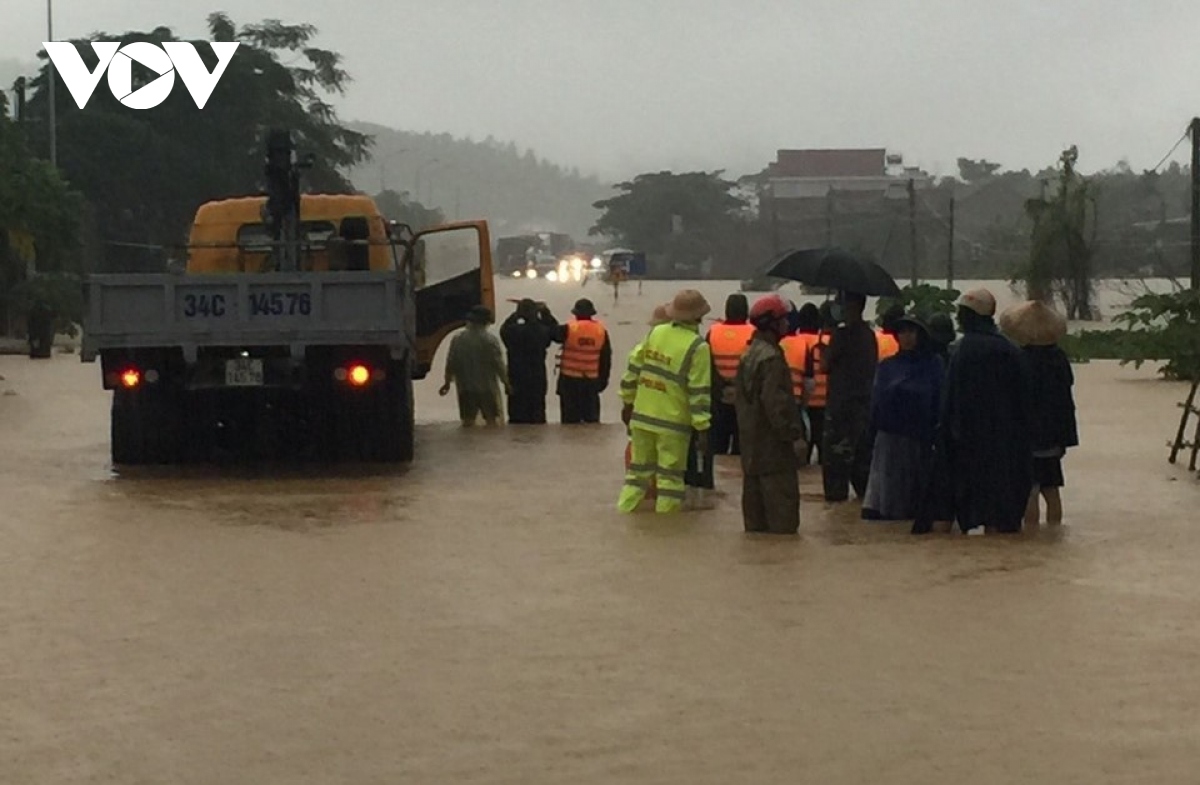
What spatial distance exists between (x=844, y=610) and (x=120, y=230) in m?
67.6

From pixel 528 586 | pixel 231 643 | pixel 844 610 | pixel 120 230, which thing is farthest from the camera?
pixel 120 230

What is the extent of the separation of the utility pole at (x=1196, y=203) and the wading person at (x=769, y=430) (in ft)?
77.7

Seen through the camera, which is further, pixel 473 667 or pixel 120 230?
pixel 120 230

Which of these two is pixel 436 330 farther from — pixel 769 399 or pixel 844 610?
pixel 844 610

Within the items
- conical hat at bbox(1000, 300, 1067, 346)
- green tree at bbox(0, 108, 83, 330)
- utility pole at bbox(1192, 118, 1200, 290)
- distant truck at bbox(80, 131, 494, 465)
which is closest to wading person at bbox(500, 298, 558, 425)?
distant truck at bbox(80, 131, 494, 465)

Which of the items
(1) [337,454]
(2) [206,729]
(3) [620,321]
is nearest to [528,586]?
(2) [206,729]

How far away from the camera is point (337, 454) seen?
778 inches

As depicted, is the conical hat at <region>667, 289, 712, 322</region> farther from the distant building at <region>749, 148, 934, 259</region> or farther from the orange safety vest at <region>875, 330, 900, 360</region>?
the distant building at <region>749, 148, 934, 259</region>

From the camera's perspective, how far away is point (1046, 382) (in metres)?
14.5

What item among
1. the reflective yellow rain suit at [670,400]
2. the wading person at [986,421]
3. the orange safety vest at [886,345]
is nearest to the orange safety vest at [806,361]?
the orange safety vest at [886,345]

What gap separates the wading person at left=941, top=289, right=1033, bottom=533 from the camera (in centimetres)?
1392

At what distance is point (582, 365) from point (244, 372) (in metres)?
7.06

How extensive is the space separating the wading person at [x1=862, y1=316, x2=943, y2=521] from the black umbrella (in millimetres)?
1604

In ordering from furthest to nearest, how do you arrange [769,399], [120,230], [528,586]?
1. [120,230]
2. [769,399]
3. [528,586]
